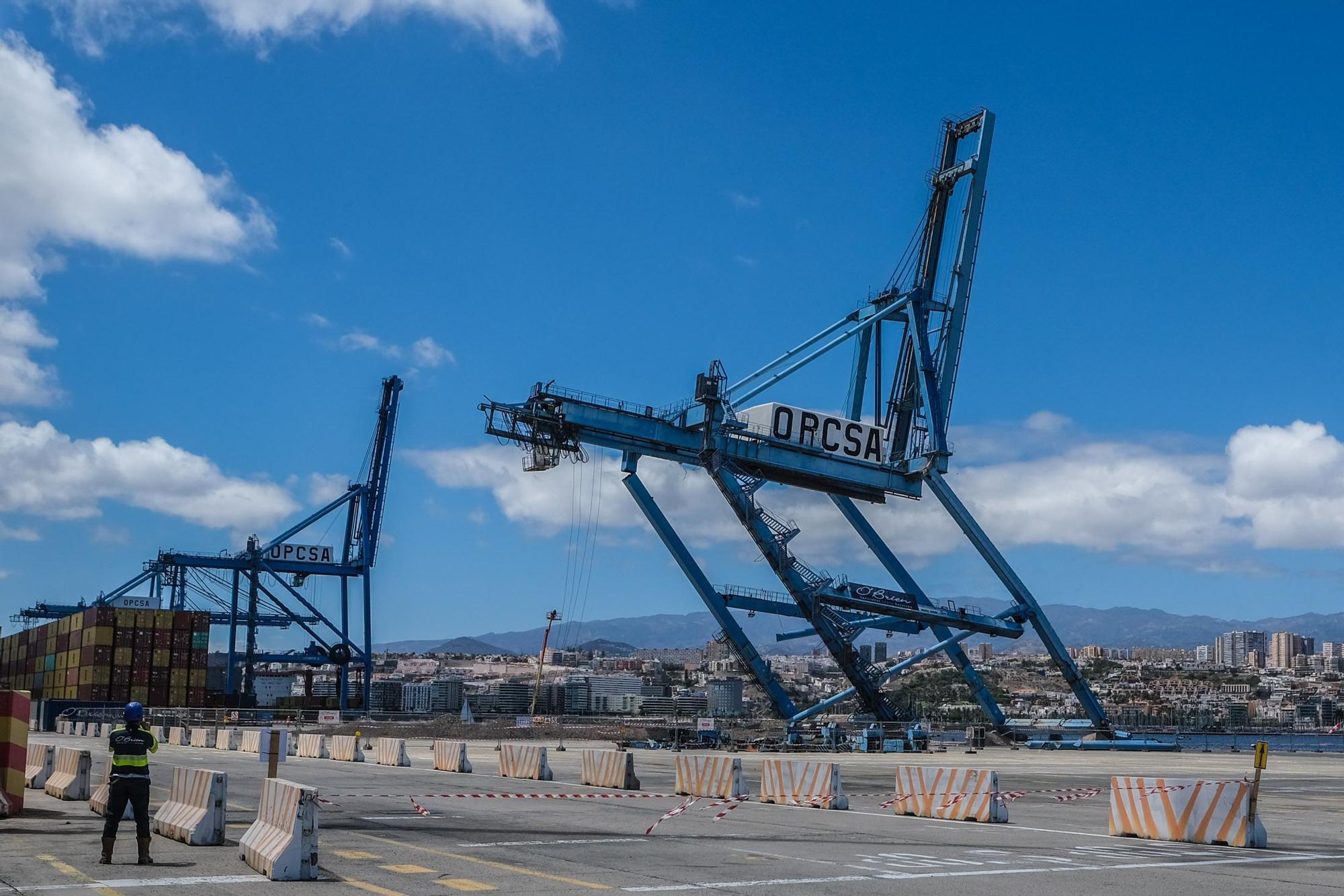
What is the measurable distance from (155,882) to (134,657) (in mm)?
90061

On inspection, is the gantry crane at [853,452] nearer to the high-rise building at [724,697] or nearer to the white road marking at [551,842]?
the white road marking at [551,842]

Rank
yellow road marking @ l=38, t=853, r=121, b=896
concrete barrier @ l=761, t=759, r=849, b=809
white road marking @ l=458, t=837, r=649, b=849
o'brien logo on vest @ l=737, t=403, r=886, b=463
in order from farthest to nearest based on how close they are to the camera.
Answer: o'brien logo on vest @ l=737, t=403, r=886, b=463 → concrete barrier @ l=761, t=759, r=849, b=809 → white road marking @ l=458, t=837, r=649, b=849 → yellow road marking @ l=38, t=853, r=121, b=896

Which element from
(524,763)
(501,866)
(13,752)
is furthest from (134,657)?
(501,866)

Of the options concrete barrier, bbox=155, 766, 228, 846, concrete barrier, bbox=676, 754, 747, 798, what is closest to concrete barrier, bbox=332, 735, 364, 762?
concrete barrier, bbox=676, 754, 747, 798

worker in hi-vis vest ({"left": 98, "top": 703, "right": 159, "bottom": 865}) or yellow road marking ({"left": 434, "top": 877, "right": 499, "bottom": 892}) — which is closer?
yellow road marking ({"left": 434, "top": 877, "right": 499, "bottom": 892})

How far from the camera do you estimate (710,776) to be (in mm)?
23984

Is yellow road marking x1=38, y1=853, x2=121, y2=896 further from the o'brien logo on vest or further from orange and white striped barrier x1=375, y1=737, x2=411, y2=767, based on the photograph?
the o'brien logo on vest

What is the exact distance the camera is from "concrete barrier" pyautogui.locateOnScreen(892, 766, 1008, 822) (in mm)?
19391

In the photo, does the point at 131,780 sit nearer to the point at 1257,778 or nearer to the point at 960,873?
the point at 960,873

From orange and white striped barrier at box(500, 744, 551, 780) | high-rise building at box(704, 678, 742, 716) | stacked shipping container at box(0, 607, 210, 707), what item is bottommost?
high-rise building at box(704, 678, 742, 716)

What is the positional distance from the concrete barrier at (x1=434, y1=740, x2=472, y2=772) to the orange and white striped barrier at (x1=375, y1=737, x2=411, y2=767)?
1946mm

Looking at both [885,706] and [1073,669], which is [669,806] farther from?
[1073,669]

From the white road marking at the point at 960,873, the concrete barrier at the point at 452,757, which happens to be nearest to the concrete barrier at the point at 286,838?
the white road marking at the point at 960,873

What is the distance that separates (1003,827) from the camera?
730 inches
